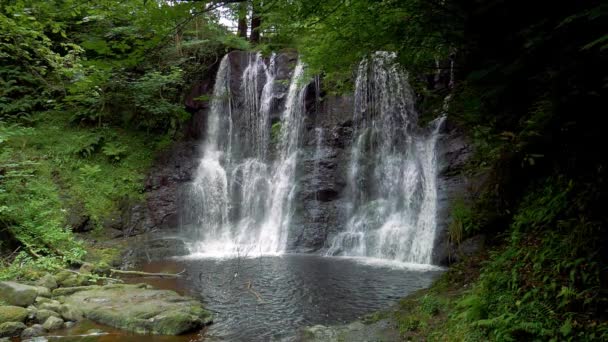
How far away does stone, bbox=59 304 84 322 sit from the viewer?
638cm

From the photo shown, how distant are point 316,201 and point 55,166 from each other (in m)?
9.08

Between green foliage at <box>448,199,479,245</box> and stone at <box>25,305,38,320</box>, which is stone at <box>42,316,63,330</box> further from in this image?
green foliage at <box>448,199,479,245</box>

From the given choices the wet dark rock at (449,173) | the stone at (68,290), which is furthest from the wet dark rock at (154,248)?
the wet dark rock at (449,173)

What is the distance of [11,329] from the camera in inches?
227

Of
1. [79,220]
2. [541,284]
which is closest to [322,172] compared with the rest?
[79,220]

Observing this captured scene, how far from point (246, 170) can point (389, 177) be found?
17.6 feet

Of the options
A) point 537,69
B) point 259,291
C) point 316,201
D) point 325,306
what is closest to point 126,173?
point 316,201

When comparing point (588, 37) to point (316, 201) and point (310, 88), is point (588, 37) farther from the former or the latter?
point (310, 88)

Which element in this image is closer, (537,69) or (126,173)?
(537,69)

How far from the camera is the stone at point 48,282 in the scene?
7.75 meters

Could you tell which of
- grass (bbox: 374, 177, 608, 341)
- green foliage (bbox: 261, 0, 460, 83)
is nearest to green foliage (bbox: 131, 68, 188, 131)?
green foliage (bbox: 261, 0, 460, 83)

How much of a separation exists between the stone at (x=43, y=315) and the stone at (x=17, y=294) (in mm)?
376

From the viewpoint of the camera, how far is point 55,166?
1459cm

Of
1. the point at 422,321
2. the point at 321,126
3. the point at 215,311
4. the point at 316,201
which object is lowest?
the point at 215,311
